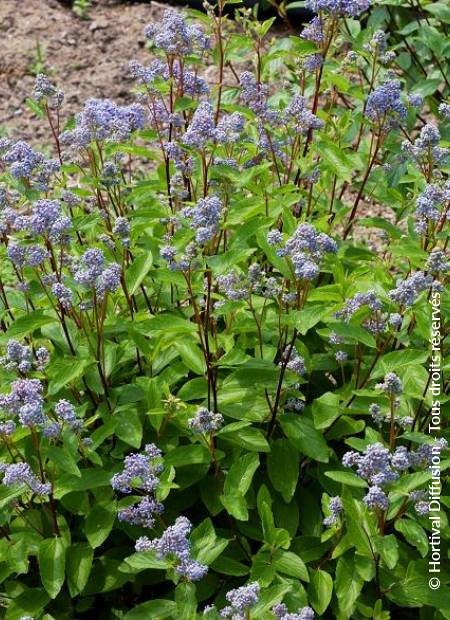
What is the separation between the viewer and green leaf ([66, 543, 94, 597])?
10.9 feet

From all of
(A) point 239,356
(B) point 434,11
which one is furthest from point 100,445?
(B) point 434,11

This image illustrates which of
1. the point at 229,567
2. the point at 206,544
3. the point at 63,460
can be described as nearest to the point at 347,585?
the point at 229,567

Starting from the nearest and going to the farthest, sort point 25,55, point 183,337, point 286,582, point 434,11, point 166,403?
1. point 286,582
2. point 166,403
3. point 183,337
4. point 434,11
5. point 25,55

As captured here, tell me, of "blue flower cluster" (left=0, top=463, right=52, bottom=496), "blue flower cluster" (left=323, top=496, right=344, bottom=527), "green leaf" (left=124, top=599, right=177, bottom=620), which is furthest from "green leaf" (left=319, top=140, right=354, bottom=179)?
"green leaf" (left=124, top=599, right=177, bottom=620)

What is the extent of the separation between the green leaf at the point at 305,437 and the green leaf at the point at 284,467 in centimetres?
5

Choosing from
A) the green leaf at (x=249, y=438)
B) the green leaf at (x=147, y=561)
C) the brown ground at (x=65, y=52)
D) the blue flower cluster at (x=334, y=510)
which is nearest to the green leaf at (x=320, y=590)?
the blue flower cluster at (x=334, y=510)

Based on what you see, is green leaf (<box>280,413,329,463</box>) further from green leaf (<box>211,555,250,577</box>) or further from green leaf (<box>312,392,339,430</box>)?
green leaf (<box>211,555,250,577</box>)

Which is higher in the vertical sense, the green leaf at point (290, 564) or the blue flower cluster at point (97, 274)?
the blue flower cluster at point (97, 274)

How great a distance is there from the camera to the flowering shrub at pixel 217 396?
3.17 metres

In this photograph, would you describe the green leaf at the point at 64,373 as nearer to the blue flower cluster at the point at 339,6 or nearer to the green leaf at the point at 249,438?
the green leaf at the point at 249,438

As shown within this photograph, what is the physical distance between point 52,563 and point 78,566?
0.12m

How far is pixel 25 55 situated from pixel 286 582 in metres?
6.85

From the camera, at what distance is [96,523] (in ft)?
11.1

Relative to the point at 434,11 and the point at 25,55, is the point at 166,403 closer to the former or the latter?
the point at 434,11
